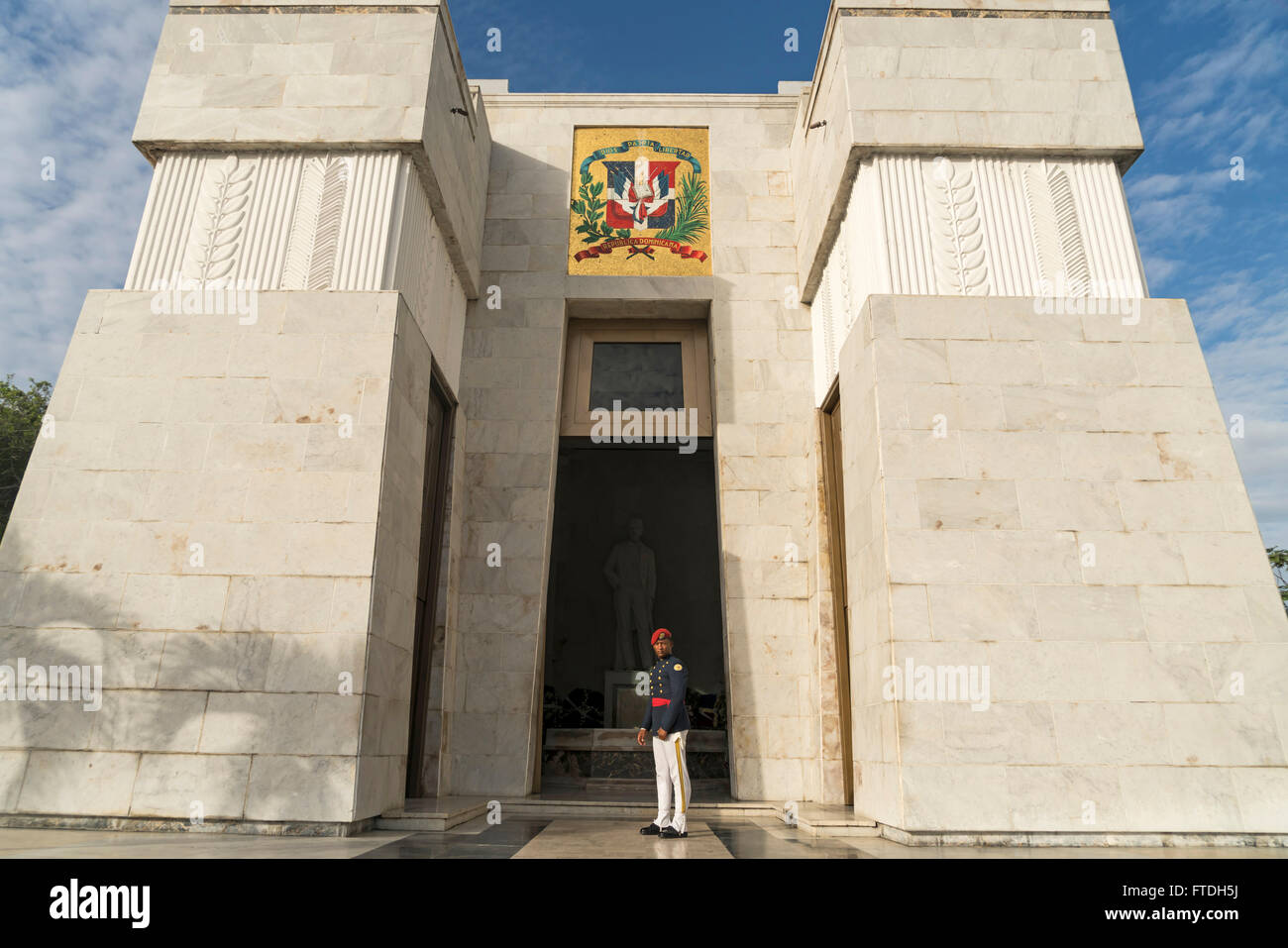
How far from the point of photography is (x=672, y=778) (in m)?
7.88

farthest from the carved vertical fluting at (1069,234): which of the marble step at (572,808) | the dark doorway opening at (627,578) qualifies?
the dark doorway opening at (627,578)

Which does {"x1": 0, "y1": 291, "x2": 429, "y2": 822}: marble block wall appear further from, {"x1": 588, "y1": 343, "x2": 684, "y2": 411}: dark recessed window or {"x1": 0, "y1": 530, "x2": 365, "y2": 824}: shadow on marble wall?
{"x1": 588, "y1": 343, "x2": 684, "y2": 411}: dark recessed window

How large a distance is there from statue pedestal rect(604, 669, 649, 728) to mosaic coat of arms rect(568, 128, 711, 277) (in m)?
7.93

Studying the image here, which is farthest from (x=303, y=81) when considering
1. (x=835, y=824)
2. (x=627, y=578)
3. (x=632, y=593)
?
(x=632, y=593)

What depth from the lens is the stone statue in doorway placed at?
57.5ft

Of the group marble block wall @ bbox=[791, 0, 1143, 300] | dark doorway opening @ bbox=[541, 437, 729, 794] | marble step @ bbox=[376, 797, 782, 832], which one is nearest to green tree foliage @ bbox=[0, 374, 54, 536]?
dark doorway opening @ bbox=[541, 437, 729, 794]

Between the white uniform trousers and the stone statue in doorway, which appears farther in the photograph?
the stone statue in doorway

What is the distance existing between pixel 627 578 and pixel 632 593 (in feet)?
1.21

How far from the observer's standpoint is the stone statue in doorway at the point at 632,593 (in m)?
17.5

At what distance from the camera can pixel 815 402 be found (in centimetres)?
1261

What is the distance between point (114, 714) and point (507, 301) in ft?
26.5

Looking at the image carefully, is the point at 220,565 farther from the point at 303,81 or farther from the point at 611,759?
the point at 611,759

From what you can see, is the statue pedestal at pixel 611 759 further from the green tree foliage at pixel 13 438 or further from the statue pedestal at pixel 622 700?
the green tree foliage at pixel 13 438
